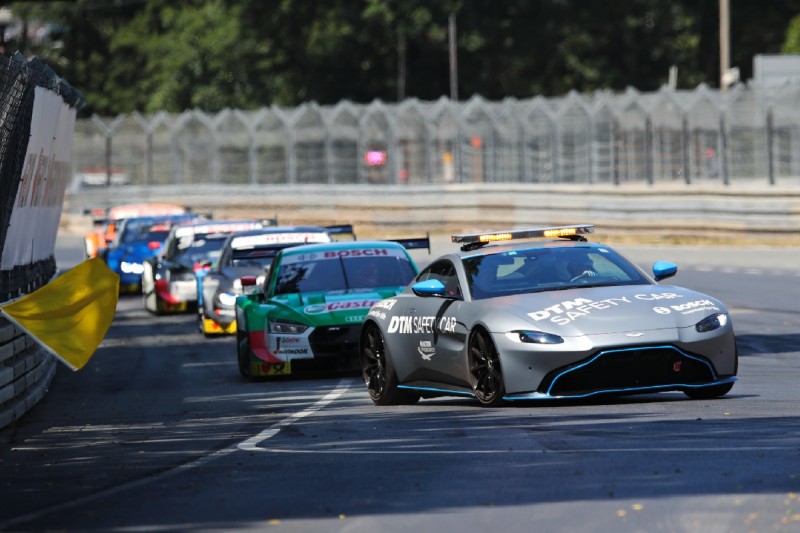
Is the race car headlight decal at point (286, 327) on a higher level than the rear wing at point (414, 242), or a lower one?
lower

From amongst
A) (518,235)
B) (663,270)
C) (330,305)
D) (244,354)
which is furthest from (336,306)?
(663,270)

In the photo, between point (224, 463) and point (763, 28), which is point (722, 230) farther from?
point (763, 28)

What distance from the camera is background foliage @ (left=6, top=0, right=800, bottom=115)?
7412 centimetres

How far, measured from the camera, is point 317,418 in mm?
13391

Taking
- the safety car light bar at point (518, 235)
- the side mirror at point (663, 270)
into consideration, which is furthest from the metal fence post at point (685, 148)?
the side mirror at point (663, 270)

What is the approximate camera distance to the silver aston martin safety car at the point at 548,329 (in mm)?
12500

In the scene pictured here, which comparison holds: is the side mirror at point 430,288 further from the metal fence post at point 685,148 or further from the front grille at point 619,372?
the metal fence post at point 685,148

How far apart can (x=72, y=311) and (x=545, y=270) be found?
356 centimetres

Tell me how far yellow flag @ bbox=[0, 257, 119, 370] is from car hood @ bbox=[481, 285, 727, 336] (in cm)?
305

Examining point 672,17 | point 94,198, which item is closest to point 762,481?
point 94,198

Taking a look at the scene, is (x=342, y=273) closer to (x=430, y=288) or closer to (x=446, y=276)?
(x=446, y=276)

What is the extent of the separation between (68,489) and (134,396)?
23.3ft

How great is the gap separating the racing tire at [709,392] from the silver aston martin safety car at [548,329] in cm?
1

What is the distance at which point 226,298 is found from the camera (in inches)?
895
